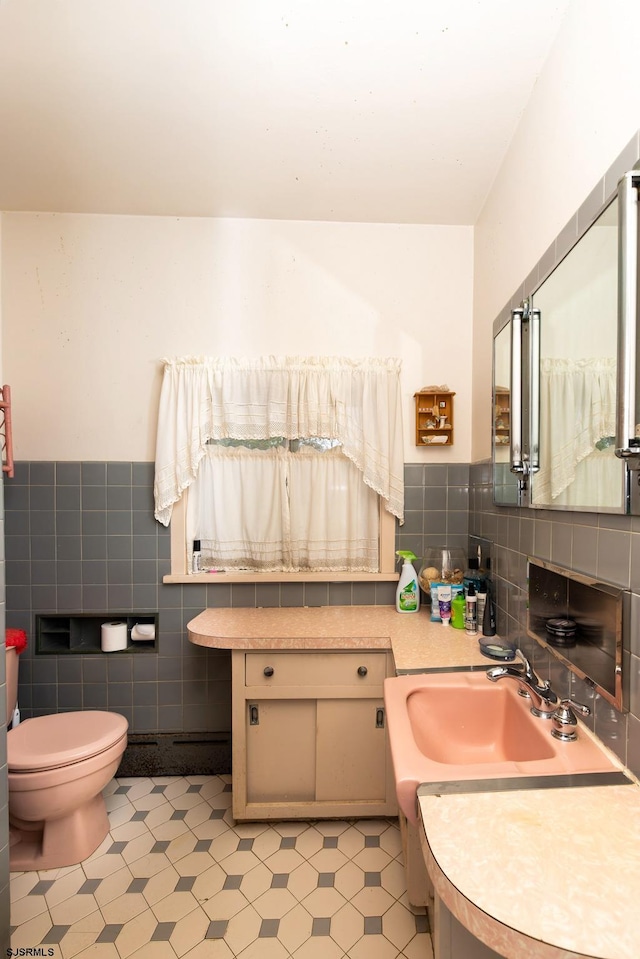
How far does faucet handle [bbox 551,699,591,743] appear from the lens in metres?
1.09

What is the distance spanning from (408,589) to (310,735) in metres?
0.77

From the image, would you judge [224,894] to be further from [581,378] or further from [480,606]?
[581,378]

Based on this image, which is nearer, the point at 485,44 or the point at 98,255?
the point at 485,44

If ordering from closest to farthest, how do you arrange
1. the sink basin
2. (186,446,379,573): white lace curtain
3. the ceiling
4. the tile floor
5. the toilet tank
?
the sink basin < the ceiling < the tile floor < the toilet tank < (186,446,379,573): white lace curtain

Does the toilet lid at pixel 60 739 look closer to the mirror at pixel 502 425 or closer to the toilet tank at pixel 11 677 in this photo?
the toilet tank at pixel 11 677

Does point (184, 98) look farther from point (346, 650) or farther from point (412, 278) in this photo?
point (346, 650)

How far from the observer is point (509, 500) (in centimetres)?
169

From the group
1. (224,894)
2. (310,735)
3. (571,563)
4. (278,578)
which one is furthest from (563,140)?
(224,894)

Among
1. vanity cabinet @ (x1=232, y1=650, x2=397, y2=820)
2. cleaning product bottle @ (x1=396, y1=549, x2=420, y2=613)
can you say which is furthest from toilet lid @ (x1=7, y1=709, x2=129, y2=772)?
cleaning product bottle @ (x1=396, y1=549, x2=420, y2=613)

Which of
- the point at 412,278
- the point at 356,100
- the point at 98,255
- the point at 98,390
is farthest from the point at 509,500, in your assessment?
the point at 98,255

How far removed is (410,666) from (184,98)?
209 centimetres

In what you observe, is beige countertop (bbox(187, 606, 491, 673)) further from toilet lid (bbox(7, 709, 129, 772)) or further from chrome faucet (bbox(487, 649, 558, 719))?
toilet lid (bbox(7, 709, 129, 772))

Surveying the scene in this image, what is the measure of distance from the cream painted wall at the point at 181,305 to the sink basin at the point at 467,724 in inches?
58.1

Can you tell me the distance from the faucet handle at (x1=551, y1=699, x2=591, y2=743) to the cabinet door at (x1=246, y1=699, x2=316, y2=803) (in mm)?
1072
